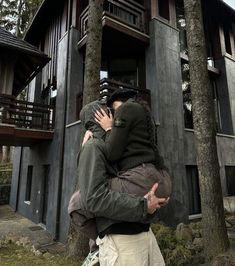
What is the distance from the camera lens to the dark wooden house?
8094mm

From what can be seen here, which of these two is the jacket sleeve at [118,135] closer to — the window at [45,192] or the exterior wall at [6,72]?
the exterior wall at [6,72]

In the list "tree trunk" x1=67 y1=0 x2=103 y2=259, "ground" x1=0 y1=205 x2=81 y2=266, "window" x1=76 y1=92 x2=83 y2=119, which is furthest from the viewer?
"window" x1=76 y1=92 x2=83 y2=119

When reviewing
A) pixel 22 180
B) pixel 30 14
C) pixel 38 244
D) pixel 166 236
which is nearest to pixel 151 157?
pixel 166 236

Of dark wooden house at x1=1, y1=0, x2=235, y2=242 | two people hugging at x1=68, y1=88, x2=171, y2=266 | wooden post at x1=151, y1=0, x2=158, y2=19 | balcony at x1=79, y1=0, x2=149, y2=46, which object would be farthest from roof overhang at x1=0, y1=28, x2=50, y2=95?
two people hugging at x1=68, y1=88, x2=171, y2=266

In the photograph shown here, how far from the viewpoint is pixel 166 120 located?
319 inches

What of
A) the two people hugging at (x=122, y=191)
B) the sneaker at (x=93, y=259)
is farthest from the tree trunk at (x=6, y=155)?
the two people hugging at (x=122, y=191)

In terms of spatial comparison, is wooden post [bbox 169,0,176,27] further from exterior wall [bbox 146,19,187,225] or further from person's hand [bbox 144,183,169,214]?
person's hand [bbox 144,183,169,214]

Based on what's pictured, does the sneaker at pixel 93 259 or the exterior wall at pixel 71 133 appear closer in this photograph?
the sneaker at pixel 93 259

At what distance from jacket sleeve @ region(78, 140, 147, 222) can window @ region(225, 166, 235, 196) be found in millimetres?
9900

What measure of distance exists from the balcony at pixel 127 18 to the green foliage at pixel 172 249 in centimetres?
613

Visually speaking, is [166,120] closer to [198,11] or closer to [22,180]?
[198,11]

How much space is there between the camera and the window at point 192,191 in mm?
8651

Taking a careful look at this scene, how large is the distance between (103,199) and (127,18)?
31.7 ft

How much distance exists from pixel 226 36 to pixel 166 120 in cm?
760
